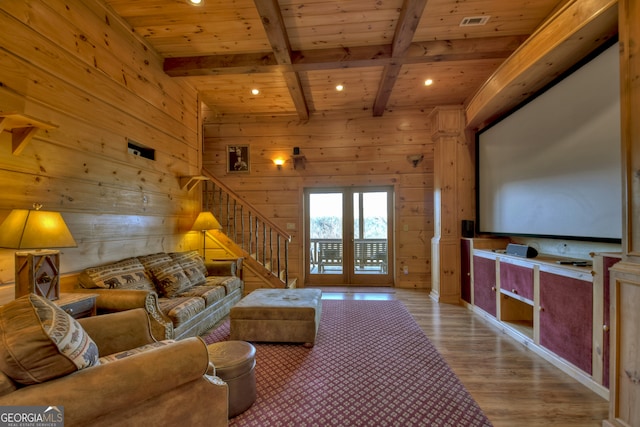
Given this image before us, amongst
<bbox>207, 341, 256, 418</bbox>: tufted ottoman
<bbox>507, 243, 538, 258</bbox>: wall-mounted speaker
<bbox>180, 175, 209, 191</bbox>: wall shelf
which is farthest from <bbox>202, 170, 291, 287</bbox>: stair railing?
<bbox>507, 243, 538, 258</bbox>: wall-mounted speaker

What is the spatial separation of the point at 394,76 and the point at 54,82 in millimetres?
3713

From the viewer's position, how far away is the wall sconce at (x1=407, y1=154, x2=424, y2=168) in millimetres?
5129

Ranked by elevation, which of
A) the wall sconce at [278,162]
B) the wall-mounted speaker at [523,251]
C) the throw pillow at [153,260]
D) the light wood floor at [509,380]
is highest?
the wall sconce at [278,162]

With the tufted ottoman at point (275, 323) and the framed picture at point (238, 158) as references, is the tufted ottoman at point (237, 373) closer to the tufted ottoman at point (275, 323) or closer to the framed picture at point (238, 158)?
the tufted ottoman at point (275, 323)

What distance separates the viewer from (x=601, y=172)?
7.30 feet

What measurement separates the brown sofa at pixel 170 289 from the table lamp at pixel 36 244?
451mm

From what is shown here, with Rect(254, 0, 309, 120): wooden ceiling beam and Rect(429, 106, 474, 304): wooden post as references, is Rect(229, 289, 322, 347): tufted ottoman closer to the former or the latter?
Rect(429, 106, 474, 304): wooden post

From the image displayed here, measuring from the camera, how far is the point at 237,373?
174cm

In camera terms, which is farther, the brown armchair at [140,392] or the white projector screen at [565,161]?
the white projector screen at [565,161]

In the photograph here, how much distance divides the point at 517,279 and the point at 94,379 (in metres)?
3.59

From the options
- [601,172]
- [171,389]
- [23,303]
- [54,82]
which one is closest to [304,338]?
[171,389]

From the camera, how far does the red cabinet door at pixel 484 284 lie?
3410 mm

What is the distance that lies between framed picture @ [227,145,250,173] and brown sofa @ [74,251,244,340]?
2.16 meters

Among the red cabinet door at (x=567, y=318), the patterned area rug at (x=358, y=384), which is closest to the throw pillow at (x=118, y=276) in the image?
the patterned area rug at (x=358, y=384)
